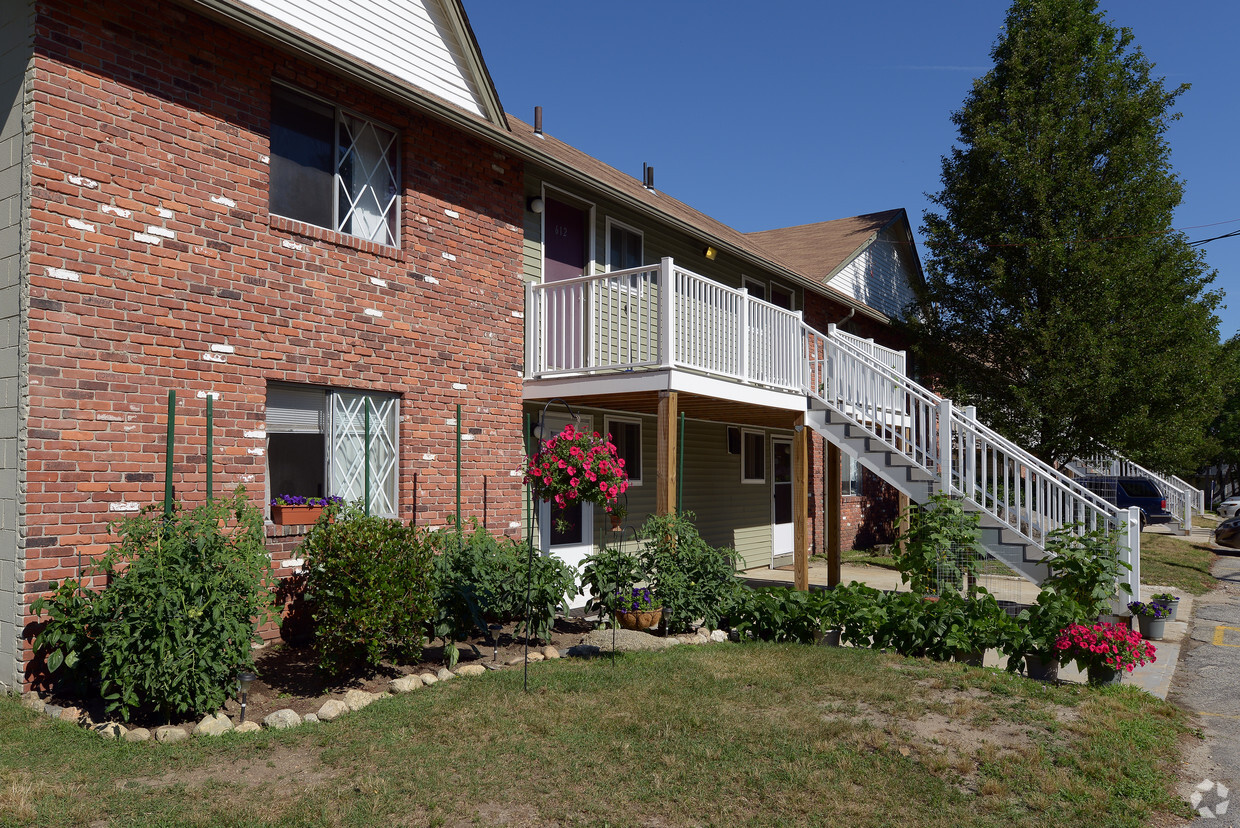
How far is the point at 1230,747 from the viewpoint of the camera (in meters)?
5.86

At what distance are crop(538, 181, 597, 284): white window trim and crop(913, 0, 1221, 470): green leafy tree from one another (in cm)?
1055

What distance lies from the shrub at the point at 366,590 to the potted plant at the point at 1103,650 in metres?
5.26

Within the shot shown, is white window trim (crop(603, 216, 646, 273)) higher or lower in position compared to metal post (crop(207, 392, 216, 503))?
higher

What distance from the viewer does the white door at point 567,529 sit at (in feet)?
37.5

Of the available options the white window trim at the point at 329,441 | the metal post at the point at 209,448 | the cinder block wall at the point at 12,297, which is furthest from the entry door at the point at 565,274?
the cinder block wall at the point at 12,297

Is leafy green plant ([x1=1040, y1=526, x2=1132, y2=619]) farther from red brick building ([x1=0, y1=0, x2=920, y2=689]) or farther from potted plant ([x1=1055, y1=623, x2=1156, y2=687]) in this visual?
red brick building ([x1=0, y1=0, x2=920, y2=689])

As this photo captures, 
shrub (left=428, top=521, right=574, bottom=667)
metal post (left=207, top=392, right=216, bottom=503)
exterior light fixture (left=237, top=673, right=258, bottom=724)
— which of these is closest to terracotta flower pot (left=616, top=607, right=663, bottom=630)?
shrub (left=428, top=521, right=574, bottom=667)

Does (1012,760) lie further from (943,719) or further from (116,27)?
(116,27)

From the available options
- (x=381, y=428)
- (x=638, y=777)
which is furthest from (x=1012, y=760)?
(x=381, y=428)

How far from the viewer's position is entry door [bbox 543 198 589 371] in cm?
1064

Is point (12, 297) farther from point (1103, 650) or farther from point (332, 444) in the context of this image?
point (1103, 650)

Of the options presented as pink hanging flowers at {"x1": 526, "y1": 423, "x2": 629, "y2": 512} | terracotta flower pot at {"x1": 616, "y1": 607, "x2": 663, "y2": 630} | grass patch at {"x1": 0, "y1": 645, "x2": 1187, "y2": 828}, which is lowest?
grass patch at {"x1": 0, "y1": 645, "x2": 1187, "y2": 828}

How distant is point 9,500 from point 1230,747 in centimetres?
873

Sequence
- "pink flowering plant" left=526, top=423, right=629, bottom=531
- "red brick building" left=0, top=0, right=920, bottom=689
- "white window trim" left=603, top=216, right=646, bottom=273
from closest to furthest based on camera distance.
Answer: "red brick building" left=0, top=0, right=920, bottom=689 < "pink flowering plant" left=526, top=423, right=629, bottom=531 < "white window trim" left=603, top=216, right=646, bottom=273
